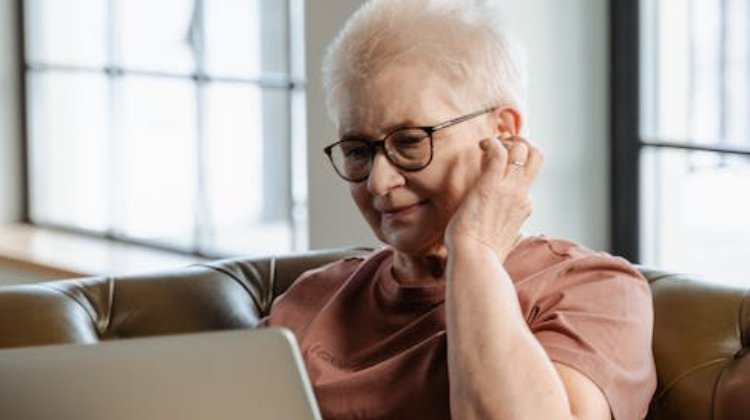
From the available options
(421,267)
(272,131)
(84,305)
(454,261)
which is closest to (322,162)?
(272,131)

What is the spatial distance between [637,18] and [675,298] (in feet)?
3.35

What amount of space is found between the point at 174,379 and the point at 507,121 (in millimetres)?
941

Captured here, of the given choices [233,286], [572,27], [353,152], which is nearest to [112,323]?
[233,286]

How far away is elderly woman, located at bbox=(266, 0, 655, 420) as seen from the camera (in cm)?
204

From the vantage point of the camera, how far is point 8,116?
4.89 m

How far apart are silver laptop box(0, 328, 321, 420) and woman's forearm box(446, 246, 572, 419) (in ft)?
1.98

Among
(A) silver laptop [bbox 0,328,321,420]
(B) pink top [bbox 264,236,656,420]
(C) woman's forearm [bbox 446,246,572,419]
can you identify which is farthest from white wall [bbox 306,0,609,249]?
(A) silver laptop [bbox 0,328,321,420]

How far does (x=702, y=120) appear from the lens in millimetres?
3105

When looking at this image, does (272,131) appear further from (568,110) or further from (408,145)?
(408,145)

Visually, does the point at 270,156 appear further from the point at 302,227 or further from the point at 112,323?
the point at 112,323

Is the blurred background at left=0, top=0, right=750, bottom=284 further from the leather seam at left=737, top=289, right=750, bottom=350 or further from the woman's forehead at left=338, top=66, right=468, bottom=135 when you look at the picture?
the leather seam at left=737, top=289, right=750, bottom=350

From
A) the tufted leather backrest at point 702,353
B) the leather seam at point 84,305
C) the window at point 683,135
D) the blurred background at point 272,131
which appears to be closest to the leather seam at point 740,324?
the tufted leather backrest at point 702,353

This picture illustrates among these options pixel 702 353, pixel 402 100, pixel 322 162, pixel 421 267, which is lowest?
pixel 702 353

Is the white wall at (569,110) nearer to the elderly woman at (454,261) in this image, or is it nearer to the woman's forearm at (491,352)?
the elderly woman at (454,261)
